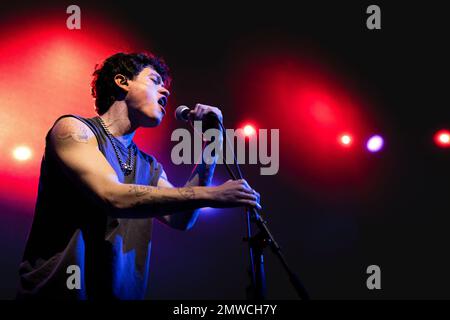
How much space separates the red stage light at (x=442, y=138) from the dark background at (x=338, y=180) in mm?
76

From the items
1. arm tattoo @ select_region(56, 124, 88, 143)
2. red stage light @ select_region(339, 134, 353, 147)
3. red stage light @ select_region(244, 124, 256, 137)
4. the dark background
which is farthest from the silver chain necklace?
red stage light @ select_region(339, 134, 353, 147)

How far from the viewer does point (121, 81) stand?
253cm

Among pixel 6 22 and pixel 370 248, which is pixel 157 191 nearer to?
pixel 6 22

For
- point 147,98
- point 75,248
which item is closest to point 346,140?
point 147,98

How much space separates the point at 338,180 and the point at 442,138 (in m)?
1.24

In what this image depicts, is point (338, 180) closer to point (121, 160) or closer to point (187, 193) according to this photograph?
point (121, 160)

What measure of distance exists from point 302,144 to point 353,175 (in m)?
0.64

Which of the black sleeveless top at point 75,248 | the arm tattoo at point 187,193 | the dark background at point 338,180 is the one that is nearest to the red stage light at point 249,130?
the dark background at point 338,180

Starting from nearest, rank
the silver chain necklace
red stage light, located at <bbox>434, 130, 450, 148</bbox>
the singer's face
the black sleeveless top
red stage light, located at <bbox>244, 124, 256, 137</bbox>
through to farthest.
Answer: the black sleeveless top → the silver chain necklace → the singer's face → red stage light, located at <bbox>244, 124, 256, 137</bbox> → red stage light, located at <bbox>434, 130, 450, 148</bbox>

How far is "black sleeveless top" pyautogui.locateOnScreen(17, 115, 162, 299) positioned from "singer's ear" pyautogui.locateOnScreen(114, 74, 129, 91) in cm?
64

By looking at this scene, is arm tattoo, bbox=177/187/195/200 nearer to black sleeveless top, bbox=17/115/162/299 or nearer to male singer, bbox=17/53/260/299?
male singer, bbox=17/53/260/299

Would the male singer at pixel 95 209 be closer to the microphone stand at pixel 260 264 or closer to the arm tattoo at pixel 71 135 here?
the arm tattoo at pixel 71 135

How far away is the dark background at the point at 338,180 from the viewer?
12.0 feet

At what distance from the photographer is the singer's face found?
230cm
